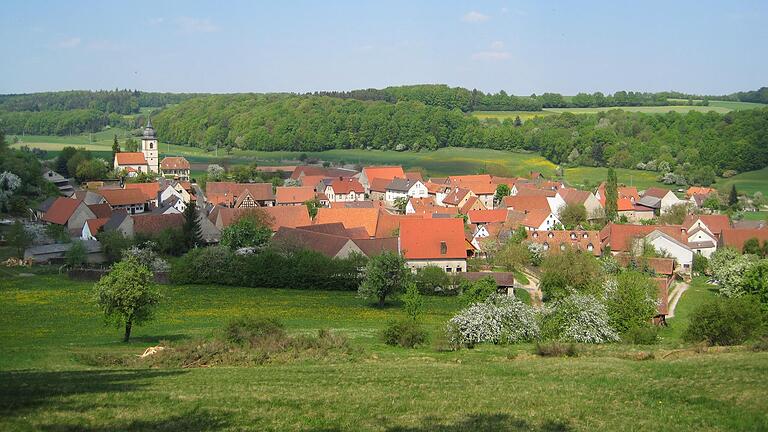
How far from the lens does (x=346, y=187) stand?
297ft

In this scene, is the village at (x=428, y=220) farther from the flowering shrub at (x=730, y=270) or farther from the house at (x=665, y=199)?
the flowering shrub at (x=730, y=270)

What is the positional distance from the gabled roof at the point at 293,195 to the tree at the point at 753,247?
43.3 meters

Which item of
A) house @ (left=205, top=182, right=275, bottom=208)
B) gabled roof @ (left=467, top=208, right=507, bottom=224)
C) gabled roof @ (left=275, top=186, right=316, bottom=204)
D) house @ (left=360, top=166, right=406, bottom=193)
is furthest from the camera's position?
house @ (left=360, top=166, right=406, bottom=193)

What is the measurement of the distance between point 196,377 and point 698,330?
19153 millimetres

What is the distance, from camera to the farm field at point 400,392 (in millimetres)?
13352

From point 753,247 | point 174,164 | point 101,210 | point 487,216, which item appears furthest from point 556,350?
point 174,164

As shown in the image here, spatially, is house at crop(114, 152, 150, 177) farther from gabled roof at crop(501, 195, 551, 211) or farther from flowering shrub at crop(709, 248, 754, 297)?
flowering shrub at crop(709, 248, 754, 297)

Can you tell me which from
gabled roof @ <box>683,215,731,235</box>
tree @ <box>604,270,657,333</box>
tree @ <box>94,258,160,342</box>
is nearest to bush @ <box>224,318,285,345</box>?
tree @ <box>94,258,160,342</box>

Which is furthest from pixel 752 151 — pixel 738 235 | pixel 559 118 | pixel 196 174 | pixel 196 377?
pixel 196 377

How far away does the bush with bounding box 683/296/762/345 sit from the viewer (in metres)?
28.0

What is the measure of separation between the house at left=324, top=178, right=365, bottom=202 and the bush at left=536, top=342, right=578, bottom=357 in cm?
6571

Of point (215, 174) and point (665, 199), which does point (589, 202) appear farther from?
point (215, 174)

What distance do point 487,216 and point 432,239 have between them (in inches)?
845

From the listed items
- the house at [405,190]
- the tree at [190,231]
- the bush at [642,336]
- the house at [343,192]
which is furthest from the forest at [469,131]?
the bush at [642,336]
